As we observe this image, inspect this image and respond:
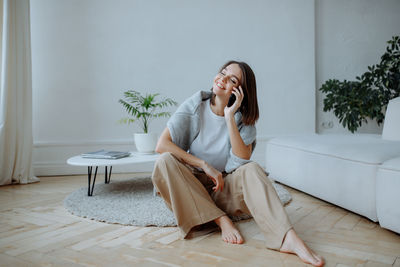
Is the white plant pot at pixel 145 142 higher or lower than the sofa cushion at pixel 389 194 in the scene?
higher

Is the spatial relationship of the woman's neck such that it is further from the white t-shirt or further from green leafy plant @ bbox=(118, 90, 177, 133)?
green leafy plant @ bbox=(118, 90, 177, 133)

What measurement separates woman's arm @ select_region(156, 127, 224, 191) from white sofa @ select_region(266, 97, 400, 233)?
77cm

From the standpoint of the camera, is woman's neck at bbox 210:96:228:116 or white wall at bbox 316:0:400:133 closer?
woman's neck at bbox 210:96:228:116

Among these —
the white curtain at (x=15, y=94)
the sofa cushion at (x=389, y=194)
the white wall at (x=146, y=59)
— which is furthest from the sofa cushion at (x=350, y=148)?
the white curtain at (x=15, y=94)

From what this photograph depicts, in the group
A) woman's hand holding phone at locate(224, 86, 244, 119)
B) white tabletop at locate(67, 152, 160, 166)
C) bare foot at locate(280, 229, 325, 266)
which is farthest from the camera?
white tabletop at locate(67, 152, 160, 166)

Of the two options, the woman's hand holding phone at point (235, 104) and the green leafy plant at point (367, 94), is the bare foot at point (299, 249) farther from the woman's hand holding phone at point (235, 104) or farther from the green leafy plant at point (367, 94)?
the green leafy plant at point (367, 94)

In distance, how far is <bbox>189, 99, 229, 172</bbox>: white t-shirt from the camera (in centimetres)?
176

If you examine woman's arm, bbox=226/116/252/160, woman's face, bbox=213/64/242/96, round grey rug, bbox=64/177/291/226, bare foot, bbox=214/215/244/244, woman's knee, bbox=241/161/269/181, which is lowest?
round grey rug, bbox=64/177/291/226

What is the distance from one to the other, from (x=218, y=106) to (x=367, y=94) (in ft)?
7.68

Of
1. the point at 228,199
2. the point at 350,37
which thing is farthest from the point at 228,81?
the point at 350,37

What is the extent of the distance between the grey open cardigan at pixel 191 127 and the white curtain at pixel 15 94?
1.88 m

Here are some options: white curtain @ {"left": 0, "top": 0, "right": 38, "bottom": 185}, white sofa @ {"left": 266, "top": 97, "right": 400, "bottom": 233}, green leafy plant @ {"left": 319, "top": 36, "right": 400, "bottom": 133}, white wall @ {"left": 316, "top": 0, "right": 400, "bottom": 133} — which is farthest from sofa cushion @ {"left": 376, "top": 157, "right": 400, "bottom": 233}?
white curtain @ {"left": 0, "top": 0, "right": 38, "bottom": 185}

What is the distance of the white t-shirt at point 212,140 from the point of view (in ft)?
5.78

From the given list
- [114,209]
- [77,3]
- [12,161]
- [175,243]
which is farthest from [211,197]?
[77,3]
